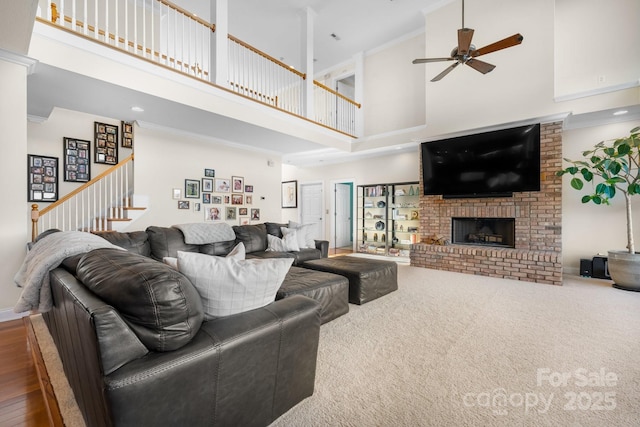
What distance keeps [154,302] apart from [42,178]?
5294mm

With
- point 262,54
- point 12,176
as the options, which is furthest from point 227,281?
point 262,54

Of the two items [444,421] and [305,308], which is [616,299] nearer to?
[444,421]

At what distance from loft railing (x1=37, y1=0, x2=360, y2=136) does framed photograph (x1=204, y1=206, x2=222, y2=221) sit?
2.38 m

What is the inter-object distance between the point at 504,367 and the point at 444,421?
0.80 meters

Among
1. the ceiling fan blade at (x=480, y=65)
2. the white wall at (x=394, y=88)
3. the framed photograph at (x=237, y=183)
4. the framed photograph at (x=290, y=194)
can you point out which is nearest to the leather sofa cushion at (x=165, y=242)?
the framed photograph at (x=237, y=183)

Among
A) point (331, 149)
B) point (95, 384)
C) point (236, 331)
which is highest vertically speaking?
point (331, 149)

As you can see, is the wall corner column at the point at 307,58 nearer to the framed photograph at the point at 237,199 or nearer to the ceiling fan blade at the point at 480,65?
the framed photograph at the point at 237,199

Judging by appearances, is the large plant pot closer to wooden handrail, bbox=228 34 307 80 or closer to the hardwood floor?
wooden handrail, bbox=228 34 307 80

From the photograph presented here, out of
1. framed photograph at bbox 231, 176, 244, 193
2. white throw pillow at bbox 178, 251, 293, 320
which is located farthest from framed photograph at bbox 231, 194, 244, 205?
white throw pillow at bbox 178, 251, 293, 320

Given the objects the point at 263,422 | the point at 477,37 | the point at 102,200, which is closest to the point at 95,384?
the point at 263,422

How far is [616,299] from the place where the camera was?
135 inches

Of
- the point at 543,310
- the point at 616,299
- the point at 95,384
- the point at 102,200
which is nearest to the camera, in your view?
the point at 95,384

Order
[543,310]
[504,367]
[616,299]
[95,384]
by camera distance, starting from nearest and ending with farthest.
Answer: [95,384] → [504,367] → [543,310] → [616,299]

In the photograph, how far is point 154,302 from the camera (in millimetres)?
1002
